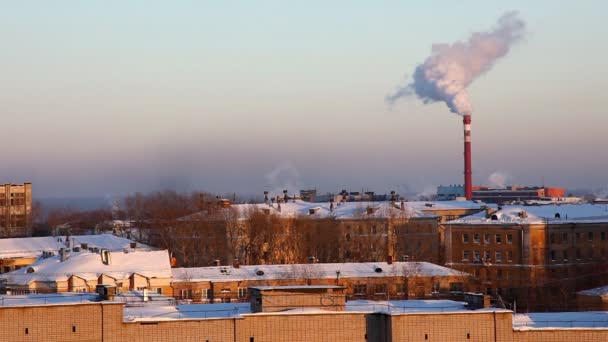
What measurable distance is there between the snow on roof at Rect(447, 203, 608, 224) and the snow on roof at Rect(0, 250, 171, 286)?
99.2ft

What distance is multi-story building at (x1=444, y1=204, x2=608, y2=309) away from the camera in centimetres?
8038

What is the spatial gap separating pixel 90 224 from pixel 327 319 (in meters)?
95.7

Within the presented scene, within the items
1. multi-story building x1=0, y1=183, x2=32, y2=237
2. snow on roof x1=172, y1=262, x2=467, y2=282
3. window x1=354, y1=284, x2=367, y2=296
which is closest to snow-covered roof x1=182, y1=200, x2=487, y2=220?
snow on roof x1=172, y1=262, x2=467, y2=282

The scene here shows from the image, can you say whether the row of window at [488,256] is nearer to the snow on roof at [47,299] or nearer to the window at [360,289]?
the window at [360,289]

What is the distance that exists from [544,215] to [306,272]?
29287 mm

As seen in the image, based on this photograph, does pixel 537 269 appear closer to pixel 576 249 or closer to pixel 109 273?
pixel 576 249

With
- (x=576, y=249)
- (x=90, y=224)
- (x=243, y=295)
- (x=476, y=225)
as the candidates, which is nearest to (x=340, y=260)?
(x=476, y=225)

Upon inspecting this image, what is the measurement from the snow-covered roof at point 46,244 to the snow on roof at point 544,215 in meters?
22.0

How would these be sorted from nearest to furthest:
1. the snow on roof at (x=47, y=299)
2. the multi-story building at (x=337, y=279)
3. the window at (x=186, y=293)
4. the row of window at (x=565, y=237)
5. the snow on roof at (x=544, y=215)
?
1. the snow on roof at (x=47, y=299)
2. the window at (x=186, y=293)
3. the multi-story building at (x=337, y=279)
4. the row of window at (x=565, y=237)
5. the snow on roof at (x=544, y=215)

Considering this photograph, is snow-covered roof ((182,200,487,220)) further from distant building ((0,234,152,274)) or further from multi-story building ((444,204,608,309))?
distant building ((0,234,152,274))

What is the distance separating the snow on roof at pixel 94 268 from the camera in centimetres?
5622

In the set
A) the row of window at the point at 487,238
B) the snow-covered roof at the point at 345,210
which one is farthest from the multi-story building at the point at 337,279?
the snow-covered roof at the point at 345,210

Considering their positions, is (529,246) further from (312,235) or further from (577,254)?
(312,235)

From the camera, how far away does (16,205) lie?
135625 mm
